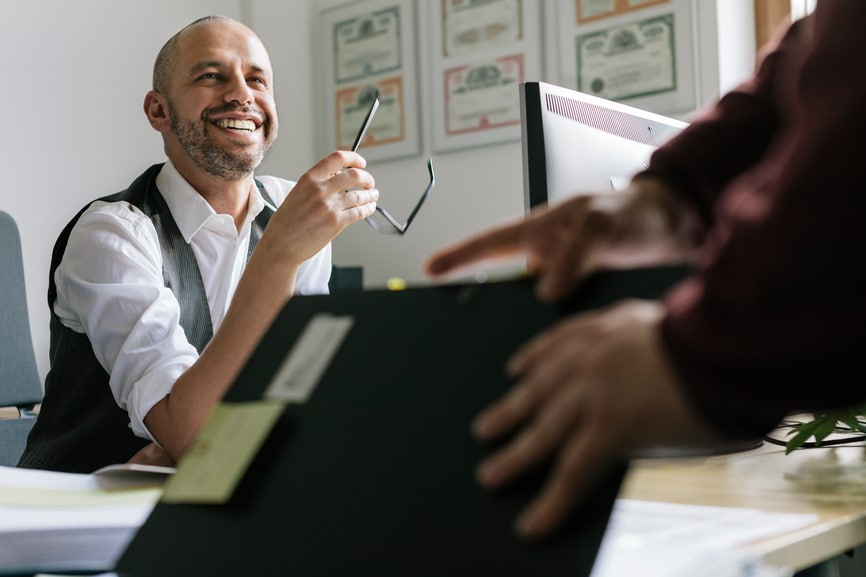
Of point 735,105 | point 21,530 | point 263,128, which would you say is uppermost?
point 263,128

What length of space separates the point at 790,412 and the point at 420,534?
156 mm

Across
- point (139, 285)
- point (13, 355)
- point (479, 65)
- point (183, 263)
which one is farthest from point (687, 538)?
point (479, 65)

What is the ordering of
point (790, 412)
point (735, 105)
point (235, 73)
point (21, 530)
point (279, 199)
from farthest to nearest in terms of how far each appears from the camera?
point (279, 199)
point (235, 73)
point (21, 530)
point (735, 105)
point (790, 412)

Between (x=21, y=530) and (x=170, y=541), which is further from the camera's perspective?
(x=21, y=530)

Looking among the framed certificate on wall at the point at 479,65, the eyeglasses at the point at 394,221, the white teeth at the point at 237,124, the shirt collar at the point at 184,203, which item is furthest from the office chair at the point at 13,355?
the framed certificate on wall at the point at 479,65

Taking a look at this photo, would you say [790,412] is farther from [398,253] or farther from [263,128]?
[398,253]

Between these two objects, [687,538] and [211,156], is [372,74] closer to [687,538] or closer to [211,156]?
[211,156]

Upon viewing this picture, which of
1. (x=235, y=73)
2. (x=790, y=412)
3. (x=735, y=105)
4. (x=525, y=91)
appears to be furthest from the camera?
(x=235, y=73)

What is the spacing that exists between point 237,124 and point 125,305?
1.49ft

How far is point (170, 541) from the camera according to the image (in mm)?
423

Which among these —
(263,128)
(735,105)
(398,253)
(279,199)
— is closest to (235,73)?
(263,128)

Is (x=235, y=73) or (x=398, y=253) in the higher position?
(x=235, y=73)

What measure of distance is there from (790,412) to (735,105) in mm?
169

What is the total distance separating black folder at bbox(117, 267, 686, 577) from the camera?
0.34 meters
